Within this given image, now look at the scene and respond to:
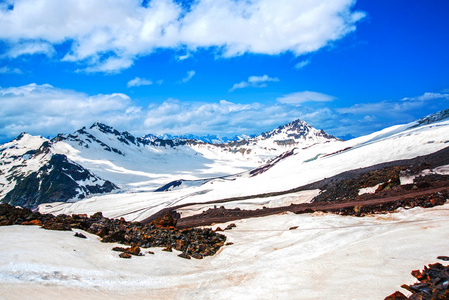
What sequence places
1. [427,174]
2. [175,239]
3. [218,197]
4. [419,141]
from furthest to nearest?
[218,197] → [419,141] → [427,174] → [175,239]

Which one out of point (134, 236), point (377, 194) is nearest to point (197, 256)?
point (134, 236)

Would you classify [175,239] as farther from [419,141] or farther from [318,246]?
[419,141]

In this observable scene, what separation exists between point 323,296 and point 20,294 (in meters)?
8.63

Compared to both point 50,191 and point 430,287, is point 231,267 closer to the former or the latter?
point 430,287

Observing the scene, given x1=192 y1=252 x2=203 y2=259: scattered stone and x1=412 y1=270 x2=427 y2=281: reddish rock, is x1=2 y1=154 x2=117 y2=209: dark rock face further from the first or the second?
x1=412 y1=270 x2=427 y2=281: reddish rock

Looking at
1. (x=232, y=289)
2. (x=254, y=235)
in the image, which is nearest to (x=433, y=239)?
(x=232, y=289)

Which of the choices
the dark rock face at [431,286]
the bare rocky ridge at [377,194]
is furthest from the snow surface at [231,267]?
the bare rocky ridge at [377,194]

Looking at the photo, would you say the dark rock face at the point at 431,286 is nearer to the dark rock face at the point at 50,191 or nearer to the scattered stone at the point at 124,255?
the scattered stone at the point at 124,255

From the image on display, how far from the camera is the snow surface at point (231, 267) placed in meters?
8.75

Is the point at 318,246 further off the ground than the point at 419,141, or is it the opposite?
the point at 419,141

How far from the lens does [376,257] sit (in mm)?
11398

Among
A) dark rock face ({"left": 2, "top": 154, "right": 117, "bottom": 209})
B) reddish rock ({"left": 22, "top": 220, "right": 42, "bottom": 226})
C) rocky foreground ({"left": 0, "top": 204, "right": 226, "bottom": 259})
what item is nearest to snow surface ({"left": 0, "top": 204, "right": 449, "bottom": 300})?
rocky foreground ({"left": 0, "top": 204, "right": 226, "bottom": 259})

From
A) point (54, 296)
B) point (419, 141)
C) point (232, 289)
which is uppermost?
point (419, 141)

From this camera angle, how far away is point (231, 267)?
1333 centimetres
